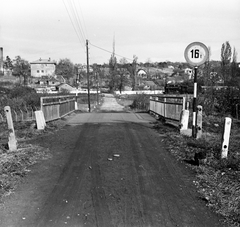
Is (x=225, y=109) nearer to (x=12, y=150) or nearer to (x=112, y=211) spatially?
(x=12, y=150)

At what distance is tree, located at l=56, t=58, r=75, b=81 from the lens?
149125 mm

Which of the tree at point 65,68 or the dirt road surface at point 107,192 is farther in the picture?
the tree at point 65,68

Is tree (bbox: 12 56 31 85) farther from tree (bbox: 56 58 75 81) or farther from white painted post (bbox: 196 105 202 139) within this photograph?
white painted post (bbox: 196 105 202 139)

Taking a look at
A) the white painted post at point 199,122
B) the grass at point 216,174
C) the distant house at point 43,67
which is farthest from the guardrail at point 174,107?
the distant house at point 43,67

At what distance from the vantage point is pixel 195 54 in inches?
324

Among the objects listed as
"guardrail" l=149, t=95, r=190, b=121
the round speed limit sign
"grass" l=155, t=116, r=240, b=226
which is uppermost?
the round speed limit sign

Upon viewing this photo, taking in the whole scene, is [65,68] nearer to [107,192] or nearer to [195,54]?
[195,54]

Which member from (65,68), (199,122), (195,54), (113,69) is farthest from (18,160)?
(65,68)

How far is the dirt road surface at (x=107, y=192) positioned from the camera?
148 inches

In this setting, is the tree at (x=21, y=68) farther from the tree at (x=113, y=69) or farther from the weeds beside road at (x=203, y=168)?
the weeds beside road at (x=203, y=168)

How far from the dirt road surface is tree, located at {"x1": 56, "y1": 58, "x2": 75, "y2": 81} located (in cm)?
14386

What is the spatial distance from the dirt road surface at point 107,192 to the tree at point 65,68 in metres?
144

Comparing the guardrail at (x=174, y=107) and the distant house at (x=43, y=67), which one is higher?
the distant house at (x=43, y=67)

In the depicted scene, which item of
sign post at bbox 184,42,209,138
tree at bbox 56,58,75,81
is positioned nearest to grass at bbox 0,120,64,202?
sign post at bbox 184,42,209,138
